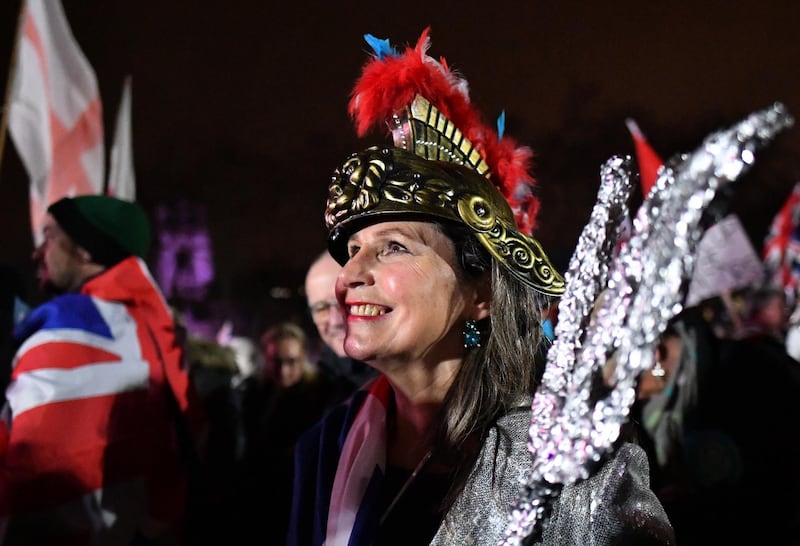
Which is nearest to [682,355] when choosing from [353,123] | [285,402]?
[285,402]

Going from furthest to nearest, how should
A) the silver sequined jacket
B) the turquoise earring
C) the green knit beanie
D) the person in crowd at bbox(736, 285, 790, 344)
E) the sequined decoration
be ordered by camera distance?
the person in crowd at bbox(736, 285, 790, 344) → the green knit beanie → the turquoise earring → the silver sequined jacket → the sequined decoration

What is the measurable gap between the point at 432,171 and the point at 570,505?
0.90 m

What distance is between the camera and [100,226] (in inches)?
146

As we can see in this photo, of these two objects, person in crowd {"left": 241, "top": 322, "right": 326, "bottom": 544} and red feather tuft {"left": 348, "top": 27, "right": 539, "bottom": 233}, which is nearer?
red feather tuft {"left": 348, "top": 27, "right": 539, "bottom": 233}

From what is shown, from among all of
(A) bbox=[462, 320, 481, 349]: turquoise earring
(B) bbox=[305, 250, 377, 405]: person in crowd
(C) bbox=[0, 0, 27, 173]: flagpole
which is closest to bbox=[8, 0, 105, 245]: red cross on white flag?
(C) bbox=[0, 0, 27, 173]: flagpole

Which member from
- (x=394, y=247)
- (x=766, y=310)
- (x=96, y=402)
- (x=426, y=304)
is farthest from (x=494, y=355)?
(x=766, y=310)

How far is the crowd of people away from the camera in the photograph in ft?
6.28

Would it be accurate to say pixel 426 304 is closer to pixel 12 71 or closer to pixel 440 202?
pixel 440 202

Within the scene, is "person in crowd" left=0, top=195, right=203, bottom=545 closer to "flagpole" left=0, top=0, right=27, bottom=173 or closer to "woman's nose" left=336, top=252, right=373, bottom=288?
"flagpole" left=0, top=0, right=27, bottom=173

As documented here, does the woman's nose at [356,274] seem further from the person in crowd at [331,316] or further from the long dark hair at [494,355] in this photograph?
the person in crowd at [331,316]

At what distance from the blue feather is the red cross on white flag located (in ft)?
12.1

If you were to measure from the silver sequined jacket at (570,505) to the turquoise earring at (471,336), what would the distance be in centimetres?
34

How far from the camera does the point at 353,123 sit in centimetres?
234

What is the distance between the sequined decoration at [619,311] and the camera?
3.11 feet
